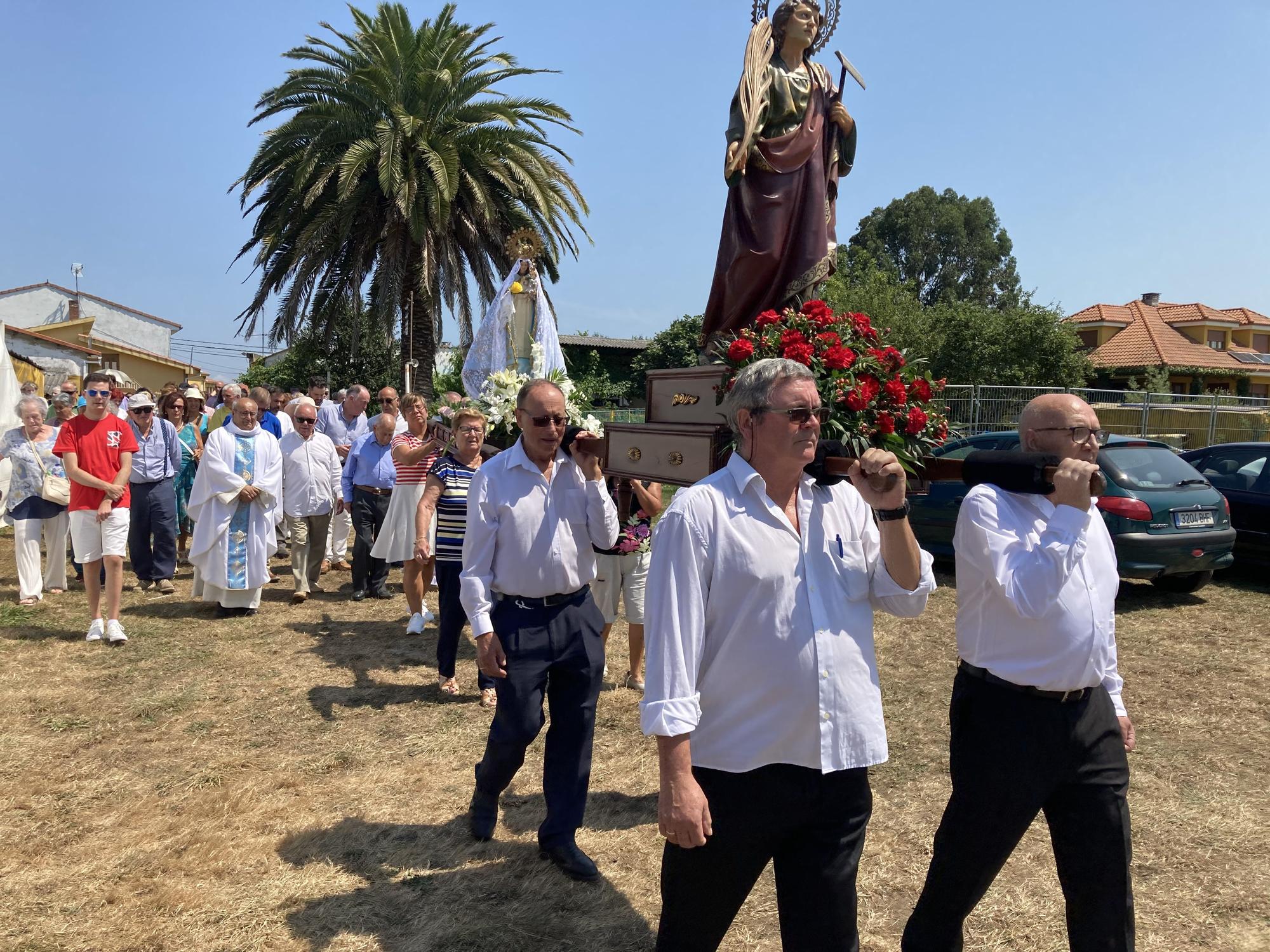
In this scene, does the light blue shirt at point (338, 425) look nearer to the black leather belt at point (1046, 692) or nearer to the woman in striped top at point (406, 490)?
the woman in striped top at point (406, 490)

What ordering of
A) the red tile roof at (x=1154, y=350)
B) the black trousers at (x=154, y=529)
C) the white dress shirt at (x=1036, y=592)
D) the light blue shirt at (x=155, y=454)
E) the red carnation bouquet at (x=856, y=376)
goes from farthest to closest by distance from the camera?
1. the red tile roof at (x=1154, y=350)
2. the black trousers at (x=154, y=529)
3. the light blue shirt at (x=155, y=454)
4. the red carnation bouquet at (x=856, y=376)
5. the white dress shirt at (x=1036, y=592)

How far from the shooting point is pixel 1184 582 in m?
9.69

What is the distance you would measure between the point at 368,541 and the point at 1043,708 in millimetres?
7862

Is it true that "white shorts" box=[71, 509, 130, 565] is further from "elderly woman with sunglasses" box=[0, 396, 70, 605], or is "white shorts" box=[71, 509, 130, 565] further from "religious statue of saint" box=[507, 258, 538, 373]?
"religious statue of saint" box=[507, 258, 538, 373]

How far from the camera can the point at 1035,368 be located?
36.5 metres

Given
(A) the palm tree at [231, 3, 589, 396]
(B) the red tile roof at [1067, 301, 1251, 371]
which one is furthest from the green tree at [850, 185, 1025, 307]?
(A) the palm tree at [231, 3, 589, 396]

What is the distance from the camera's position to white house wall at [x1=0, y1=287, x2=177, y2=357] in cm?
4641

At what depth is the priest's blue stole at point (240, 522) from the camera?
8.80 m

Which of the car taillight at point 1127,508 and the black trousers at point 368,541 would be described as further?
the black trousers at point 368,541

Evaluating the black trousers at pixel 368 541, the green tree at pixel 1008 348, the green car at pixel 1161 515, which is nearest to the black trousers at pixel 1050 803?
the green car at pixel 1161 515

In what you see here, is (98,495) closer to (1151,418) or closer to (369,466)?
(369,466)

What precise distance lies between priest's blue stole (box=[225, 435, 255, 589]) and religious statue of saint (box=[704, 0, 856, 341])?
595 centimetres

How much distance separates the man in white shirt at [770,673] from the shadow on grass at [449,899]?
1366 millimetres

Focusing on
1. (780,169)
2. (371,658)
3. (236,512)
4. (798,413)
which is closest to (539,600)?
(798,413)
